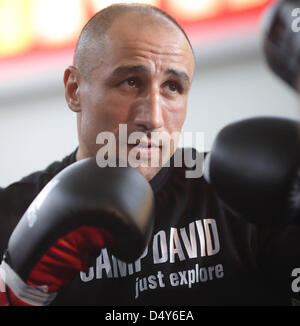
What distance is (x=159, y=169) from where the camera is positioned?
119cm

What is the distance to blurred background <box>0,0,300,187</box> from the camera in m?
2.47

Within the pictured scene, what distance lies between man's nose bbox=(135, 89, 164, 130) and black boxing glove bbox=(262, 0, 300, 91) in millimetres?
377

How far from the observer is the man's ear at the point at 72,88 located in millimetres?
1233

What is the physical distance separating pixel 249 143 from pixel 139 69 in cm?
33

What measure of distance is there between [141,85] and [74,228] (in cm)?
36

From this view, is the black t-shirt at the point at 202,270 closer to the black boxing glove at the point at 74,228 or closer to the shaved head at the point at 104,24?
the black boxing glove at the point at 74,228

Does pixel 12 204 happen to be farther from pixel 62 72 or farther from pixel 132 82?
pixel 62 72

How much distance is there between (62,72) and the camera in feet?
8.51

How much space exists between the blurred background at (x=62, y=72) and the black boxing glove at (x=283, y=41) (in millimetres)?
1746

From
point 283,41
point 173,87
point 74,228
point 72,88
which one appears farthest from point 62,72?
point 283,41

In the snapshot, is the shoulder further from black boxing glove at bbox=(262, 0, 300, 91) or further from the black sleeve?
black boxing glove at bbox=(262, 0, 300, 91)

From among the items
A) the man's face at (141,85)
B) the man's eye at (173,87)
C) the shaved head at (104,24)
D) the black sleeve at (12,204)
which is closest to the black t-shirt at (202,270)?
the black sleeve at (12,204)

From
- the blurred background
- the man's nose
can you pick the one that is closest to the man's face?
the man's nose
